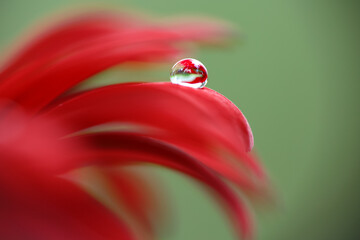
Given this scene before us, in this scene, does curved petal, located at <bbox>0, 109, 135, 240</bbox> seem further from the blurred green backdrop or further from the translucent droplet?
the blurred green backdrop

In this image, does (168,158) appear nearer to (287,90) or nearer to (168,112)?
(168,112)

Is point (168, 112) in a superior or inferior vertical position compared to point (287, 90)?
inferior

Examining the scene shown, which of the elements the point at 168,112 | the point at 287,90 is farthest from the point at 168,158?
the point at 287,90

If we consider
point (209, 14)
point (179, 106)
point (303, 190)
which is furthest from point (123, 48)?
point (303, 190)

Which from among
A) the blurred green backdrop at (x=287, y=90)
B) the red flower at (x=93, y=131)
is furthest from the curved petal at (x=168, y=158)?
the blurred green backdrop at (x=287, y=90)

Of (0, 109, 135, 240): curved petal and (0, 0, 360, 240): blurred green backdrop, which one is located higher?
(0, 0, 360, 240): blurred green backdrop

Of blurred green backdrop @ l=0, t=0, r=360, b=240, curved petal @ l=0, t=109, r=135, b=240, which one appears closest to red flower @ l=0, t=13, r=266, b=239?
curved petal @ l=0, t=109, r=135, b=240
